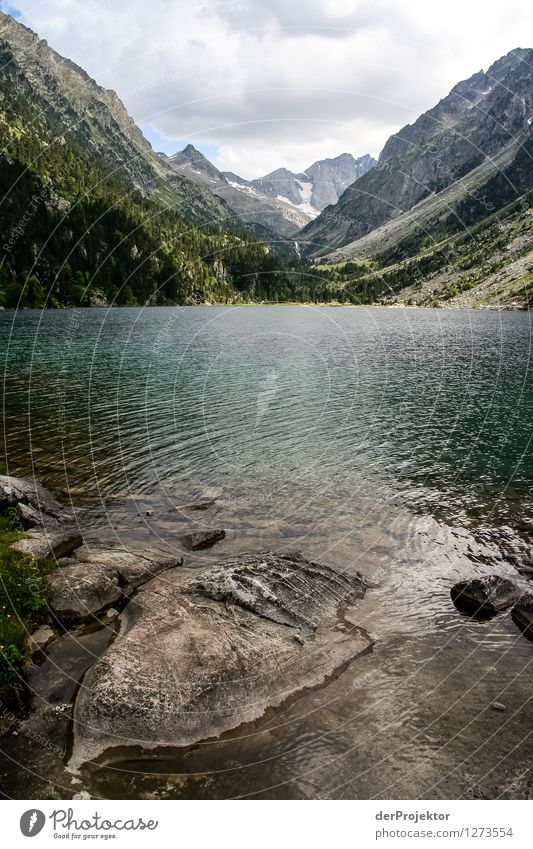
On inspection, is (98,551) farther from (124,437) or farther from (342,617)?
(124,437)

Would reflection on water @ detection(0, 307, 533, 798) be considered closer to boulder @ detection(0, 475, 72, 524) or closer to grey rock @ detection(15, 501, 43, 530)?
boulder @ detection(0, 475, 72, 524)

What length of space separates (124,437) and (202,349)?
52963mm

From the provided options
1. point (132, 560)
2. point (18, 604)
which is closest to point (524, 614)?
point (132, 560)

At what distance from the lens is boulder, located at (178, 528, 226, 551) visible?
66.7 ft

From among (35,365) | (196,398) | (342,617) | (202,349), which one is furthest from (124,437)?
(202,349)

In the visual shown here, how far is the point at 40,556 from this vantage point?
17531mm

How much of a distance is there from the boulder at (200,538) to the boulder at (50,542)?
4.43 meters

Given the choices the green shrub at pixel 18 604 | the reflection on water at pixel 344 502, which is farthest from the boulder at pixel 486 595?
the green shrub at pixel 18 604

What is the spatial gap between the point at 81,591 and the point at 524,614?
14.6m

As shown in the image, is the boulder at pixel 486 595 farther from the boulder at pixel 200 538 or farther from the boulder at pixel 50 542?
the boulder at pixel 50 542

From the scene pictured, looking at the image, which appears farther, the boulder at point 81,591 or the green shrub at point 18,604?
the boulder at point 81,591

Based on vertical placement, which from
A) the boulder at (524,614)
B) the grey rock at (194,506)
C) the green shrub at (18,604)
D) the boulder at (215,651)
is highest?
the green shrub at (18,604)

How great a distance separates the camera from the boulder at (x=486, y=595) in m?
16.5

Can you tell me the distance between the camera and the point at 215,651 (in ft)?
42.2
